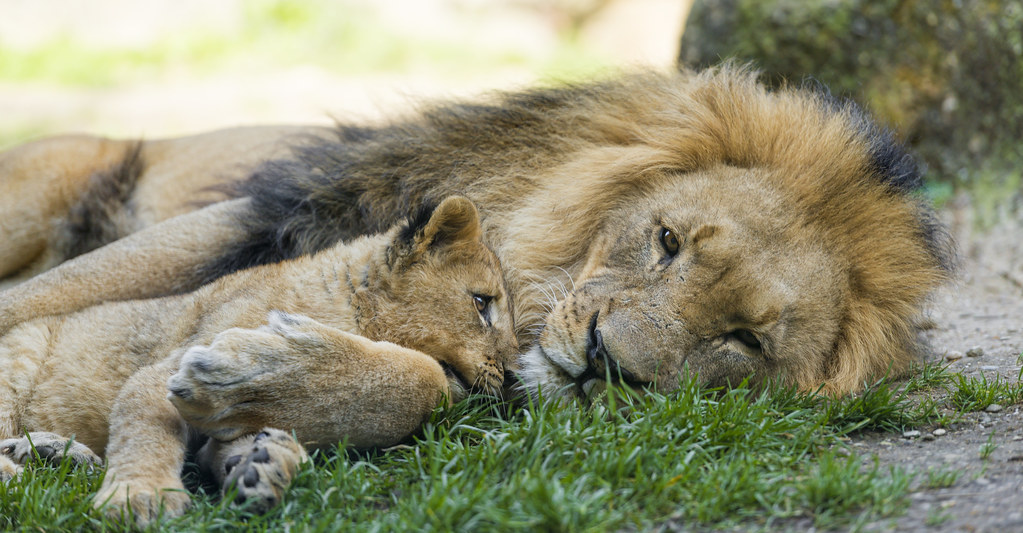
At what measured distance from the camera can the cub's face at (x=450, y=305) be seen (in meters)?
3.04

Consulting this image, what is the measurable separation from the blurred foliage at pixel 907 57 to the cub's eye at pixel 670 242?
3.98 metres

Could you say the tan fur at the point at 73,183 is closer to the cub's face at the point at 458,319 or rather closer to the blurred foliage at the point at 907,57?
the cub's face at the point at 458,319

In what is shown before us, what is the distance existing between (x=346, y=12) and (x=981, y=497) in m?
13.8

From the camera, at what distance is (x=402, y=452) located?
2775mm

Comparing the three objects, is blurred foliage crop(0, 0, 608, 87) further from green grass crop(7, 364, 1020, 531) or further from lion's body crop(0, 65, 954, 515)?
green grass crop(7, 364, 1020, 531)

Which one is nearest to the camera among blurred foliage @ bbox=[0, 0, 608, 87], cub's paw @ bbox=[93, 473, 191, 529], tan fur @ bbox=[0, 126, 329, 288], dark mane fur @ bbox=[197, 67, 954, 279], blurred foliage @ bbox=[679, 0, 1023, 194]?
cub's paw @ bbox=[93, 473, 191, 529]

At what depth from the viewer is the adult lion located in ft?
9.87

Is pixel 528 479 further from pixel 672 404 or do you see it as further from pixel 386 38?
pixel 386 38

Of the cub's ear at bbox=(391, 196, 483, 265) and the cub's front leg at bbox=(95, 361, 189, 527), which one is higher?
the cub's ear at bbox=(391, 196, 483, 265)

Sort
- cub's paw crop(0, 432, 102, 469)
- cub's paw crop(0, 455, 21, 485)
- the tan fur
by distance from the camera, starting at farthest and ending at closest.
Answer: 1. the tan fur
2. cub's paw crop(0, 432, 102, 469)
3. cub's paw crop(0, 455, 21, 485)

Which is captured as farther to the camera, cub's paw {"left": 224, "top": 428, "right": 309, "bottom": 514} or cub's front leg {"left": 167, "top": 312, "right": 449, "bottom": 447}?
cub's front leg {"left": 167, "top": 312, "right": 449, "bottom": 447}

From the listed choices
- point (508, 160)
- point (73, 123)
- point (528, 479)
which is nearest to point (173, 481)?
point (528, 479)

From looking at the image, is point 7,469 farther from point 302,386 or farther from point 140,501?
point 302,386

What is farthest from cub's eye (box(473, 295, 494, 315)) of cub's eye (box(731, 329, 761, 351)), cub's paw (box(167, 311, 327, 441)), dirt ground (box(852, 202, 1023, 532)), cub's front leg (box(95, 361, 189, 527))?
dirt ground (box(852, 202, 1023, 532))
